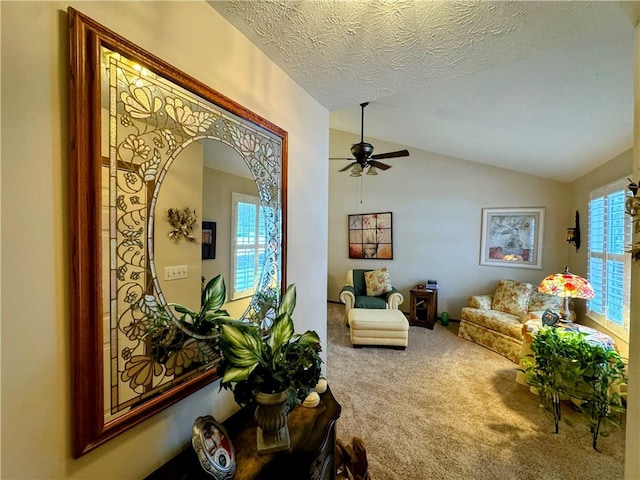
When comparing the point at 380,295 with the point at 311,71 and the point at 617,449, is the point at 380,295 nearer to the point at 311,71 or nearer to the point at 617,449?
the point at 617,449

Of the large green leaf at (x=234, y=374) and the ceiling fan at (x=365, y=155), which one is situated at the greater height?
the ceiling fan at (x=365, y=155)

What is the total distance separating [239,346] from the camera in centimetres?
80

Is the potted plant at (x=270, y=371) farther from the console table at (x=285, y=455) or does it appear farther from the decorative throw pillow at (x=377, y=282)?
the decorative throw pillow at (x=377, y=282)

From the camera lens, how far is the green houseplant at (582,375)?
1.83 m

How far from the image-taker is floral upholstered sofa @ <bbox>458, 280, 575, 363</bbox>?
3.31 meters

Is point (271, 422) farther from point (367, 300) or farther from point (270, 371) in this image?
point (367, 300)

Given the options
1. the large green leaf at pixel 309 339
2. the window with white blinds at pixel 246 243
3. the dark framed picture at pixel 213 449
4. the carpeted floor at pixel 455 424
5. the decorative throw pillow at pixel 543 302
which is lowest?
the carpeted floor at pixel 455 424

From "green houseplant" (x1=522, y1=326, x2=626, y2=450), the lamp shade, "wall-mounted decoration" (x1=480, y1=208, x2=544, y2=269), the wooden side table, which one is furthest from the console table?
"wall-mounted decoration" (x1=480, y1=208, x2=544, y2=269)

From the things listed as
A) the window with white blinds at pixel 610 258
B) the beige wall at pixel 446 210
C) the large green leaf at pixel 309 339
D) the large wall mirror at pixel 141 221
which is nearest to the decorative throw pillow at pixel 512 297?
the beige wall at pixel 446 210

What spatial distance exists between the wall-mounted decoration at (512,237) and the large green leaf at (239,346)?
477 centimetres

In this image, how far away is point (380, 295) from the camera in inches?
188

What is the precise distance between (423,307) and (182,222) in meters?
4.47

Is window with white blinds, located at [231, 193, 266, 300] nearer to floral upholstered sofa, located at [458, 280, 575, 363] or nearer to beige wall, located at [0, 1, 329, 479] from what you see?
beige wall, located at [0, 1, 329, 479]

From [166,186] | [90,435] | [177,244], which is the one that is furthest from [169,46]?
[90,435]
